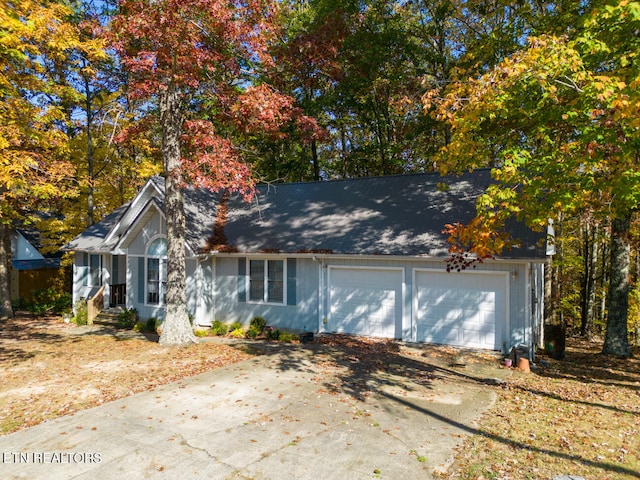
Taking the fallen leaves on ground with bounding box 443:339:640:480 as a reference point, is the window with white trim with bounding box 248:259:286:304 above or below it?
above

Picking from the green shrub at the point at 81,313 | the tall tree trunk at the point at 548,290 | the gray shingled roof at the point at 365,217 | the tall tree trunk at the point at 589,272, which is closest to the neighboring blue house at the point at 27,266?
the green shrub at the point at 81,313

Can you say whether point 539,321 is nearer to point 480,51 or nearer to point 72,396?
point 480,51

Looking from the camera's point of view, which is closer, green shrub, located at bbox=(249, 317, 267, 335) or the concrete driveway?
the concrete driveway

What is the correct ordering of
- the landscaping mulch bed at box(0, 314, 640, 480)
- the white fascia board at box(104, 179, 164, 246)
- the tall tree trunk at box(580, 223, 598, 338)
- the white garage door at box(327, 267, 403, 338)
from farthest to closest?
the tall tree trunk at box(580, 223, 598, 338) < the white fascia board at box(104, 179, 164, 246) < the white garage door at box(327, 267, 403, 338) < the landscaping mulch bed at box(0, 314, 640, 480)

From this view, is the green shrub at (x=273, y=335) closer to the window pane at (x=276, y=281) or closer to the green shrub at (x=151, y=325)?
the window pane at (x=276, y=281)

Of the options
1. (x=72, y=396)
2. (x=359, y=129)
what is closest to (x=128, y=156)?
(x=359, y=129)

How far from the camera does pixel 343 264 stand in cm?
1445

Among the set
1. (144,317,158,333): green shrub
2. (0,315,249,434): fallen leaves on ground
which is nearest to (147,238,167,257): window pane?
(144,317,158,333): green shrub

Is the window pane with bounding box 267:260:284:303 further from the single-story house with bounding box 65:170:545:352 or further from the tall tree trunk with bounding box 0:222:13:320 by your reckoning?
the tall tree trunk with bounding box 0:222:13:320

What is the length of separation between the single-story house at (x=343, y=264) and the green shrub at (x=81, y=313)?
3.34 feet

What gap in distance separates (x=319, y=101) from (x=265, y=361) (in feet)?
55.2

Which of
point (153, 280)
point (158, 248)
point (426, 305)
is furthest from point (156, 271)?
point (426, 305)

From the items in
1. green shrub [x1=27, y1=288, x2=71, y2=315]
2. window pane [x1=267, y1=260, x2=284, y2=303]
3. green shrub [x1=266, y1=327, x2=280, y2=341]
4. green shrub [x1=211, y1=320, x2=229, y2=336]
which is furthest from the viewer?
green shrub [x1=27, y1=288, x2=71, y2=315]

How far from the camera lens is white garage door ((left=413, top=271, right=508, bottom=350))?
40.0 feet
